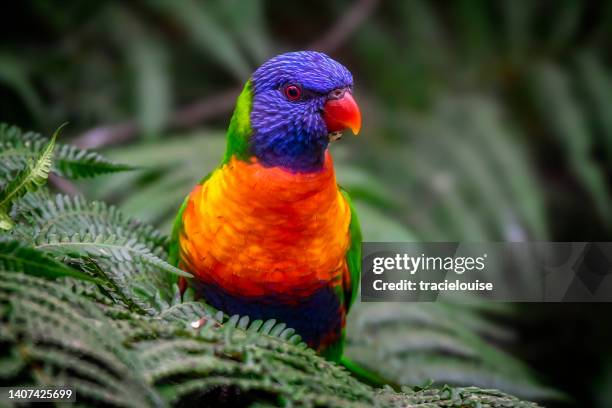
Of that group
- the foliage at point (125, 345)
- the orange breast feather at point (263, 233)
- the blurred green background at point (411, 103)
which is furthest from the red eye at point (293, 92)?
the blurred green background at point (411, 103)

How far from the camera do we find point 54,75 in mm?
2666

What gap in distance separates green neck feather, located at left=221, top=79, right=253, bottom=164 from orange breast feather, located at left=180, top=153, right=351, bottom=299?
30 mm

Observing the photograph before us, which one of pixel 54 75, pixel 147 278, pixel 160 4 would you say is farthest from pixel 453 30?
pixel 147 278

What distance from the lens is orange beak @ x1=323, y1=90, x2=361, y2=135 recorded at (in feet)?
4.39

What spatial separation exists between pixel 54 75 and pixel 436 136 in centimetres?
174

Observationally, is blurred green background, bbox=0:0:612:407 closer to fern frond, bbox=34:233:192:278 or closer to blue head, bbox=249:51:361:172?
blue head, bbox=249:51:361:172

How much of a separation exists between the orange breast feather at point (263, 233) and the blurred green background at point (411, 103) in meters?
0.66

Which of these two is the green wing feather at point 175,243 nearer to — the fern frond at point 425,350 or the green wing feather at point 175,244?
the green wing feather at point 175,244

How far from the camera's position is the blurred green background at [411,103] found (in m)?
2.49

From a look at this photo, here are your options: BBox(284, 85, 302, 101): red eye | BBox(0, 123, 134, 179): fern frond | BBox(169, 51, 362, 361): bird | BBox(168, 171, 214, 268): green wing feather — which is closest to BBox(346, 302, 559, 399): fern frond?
BBox(169, 51, 362, 361): bird

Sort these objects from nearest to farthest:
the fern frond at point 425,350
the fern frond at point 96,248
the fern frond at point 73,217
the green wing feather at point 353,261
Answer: the fern frond at point 96,248
the fern frond at point 73,217
the green wing feather at point 353,261
the fern frond at point 425,350

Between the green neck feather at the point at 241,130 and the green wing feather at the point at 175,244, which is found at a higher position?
the green neck feather at the point at 241,130

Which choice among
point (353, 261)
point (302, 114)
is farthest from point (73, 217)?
point (353, 261)

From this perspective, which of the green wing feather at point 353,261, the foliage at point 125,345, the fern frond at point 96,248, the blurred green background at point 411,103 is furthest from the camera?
the blurred green background at point 411,103
